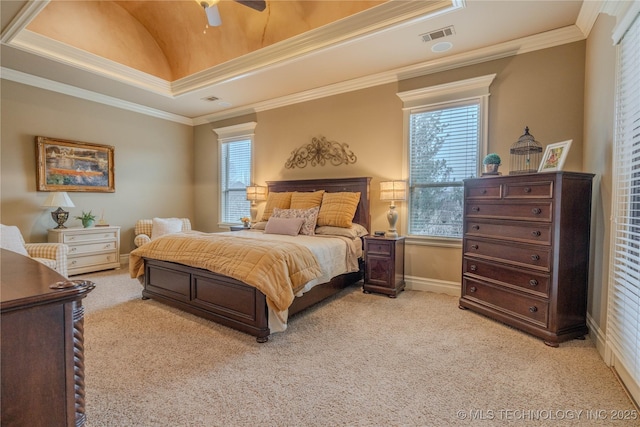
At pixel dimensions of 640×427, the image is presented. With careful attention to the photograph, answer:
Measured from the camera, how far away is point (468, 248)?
3.05 m

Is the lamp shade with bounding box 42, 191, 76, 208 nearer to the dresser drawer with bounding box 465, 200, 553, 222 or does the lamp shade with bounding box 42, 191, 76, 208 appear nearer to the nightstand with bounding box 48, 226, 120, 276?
the nightstand with bounding box 48, 226, 120, 276

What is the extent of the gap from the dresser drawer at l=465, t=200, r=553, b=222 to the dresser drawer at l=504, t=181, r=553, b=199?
2.6 inches

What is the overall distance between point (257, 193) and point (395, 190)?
2.40 meters

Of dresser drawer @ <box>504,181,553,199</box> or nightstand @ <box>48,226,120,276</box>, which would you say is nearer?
dresser drawer @ <box>504,181,553,199</box>

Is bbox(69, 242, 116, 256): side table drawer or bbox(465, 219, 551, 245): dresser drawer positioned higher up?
bbox(465, 219, 551, 245): dresser drawer

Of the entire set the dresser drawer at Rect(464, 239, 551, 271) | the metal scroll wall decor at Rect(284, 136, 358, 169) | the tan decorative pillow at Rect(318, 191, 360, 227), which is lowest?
the dresser drawer at Rect(464, 239, 551, 271)

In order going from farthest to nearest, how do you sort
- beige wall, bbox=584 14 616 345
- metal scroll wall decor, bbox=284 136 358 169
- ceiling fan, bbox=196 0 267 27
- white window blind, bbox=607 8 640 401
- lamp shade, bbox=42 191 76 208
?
metal scroll wall decor, bbox=284 136 358 169
lamp shade, bbox=42 191 76 208
ceiling fan, bbox=196 0 267 27
beige wall, bbox=584 14 616 345
white window blind, bbox=607 8 640 401

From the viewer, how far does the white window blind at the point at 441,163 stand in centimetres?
355

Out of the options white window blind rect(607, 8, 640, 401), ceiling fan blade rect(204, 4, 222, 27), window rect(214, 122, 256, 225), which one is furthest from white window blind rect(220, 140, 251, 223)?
white window blind rect(607, 8, 640, 401)

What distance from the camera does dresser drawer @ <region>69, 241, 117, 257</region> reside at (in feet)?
14.1

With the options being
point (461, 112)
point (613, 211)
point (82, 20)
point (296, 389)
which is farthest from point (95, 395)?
point (82, 20)

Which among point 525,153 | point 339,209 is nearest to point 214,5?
point 339,209

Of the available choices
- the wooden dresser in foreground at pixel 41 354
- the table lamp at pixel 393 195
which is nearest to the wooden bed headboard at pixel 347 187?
the table lamp at pixel 393 195

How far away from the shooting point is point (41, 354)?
33.9 inches
